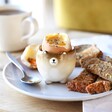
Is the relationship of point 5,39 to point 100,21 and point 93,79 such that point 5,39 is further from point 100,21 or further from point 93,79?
point 100,21

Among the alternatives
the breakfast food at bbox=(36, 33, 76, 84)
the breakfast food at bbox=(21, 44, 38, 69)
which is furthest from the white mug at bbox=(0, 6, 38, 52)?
the breakfast food at bbox=(36, 33, 76, 84)

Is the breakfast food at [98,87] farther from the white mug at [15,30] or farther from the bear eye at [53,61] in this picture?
the white mug at [15,30]

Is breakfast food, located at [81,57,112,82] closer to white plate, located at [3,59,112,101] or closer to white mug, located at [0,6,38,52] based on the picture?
white plate, located at [3,59,112,101]

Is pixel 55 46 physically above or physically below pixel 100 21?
above

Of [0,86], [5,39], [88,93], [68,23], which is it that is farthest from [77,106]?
[68,23]

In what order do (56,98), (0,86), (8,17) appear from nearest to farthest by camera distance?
1. (56,98)
2. (0,86)
3. (8,17)

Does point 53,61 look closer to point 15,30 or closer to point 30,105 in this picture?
point 30,105

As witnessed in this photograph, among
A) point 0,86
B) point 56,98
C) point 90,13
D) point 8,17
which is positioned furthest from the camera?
point 90,13
